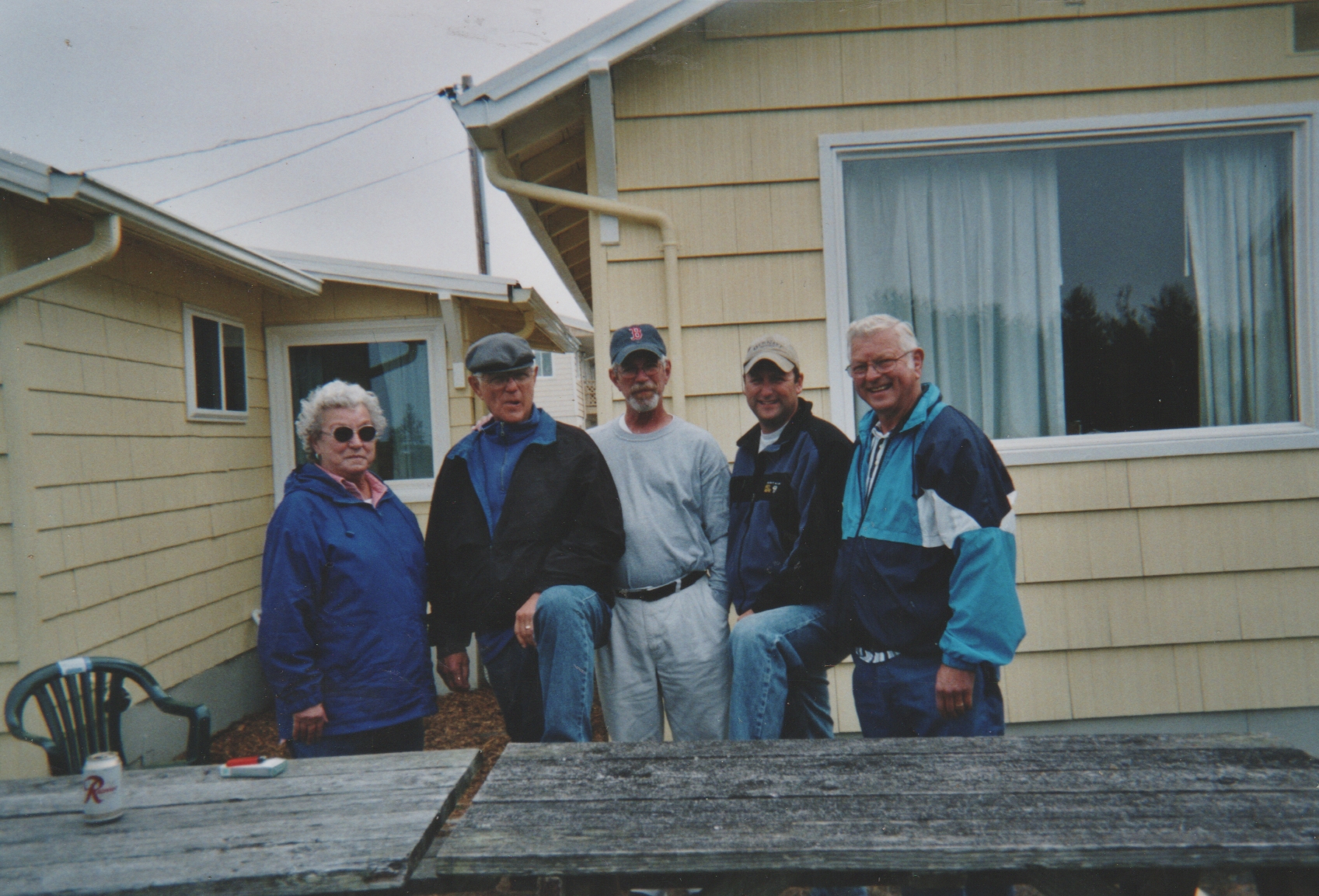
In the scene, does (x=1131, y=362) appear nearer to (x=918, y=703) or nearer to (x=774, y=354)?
(x=774, y=354)

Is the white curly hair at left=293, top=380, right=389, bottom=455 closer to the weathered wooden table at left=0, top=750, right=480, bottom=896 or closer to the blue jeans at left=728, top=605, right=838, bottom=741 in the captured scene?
the weathered wooden table at left=0, top=750, right=480, bottom=896

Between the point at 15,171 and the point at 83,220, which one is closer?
the point at 15,171

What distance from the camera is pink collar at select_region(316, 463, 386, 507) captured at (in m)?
2.52

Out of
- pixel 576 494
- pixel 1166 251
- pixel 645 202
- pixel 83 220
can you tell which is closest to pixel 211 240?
pixel 83 220

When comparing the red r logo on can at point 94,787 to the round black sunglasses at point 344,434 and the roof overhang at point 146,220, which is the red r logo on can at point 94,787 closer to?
the round black sunglasses at point 344,434

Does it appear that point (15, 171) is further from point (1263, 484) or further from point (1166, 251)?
point (1263, 484)

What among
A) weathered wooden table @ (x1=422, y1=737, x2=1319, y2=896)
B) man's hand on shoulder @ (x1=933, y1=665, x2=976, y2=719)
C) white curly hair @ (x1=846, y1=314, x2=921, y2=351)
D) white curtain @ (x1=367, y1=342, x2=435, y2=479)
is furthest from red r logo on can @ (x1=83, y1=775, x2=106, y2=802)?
white curtain @ (x1=367, y1=342, x2=435, y2=479)

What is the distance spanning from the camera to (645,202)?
3.47 m

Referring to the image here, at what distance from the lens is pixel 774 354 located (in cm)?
247

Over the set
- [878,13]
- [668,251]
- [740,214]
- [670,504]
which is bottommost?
[670,504]

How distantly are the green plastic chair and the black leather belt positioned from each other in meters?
1.77

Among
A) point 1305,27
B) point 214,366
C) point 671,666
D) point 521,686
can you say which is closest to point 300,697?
point 521,686

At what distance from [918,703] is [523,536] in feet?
3.97

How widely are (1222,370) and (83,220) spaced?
5.39 metres
